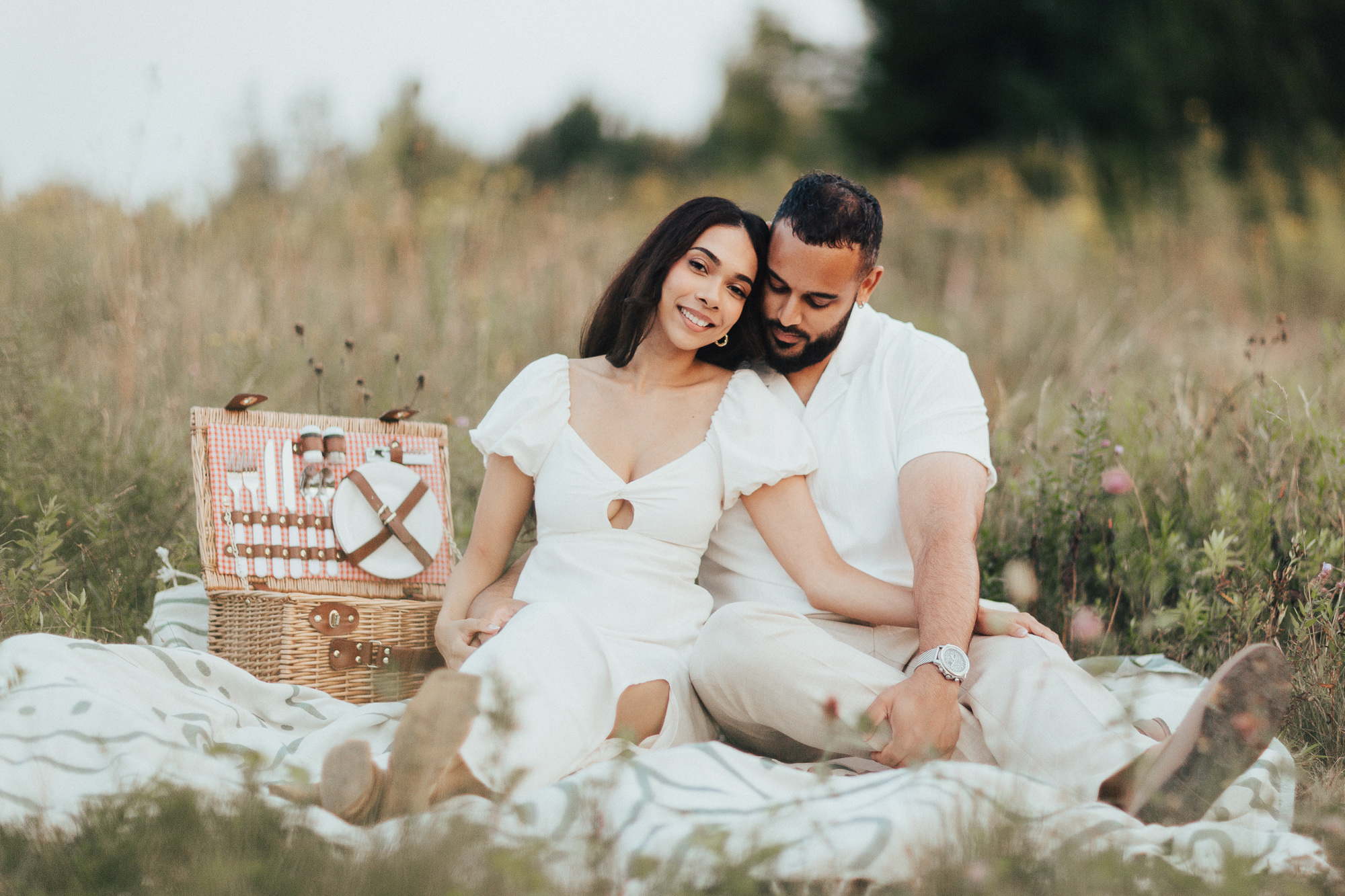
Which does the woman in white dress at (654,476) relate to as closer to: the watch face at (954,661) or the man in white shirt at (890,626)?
the man in white shirt at (890,626)

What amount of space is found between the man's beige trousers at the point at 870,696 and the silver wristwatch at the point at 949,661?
0.12 meters

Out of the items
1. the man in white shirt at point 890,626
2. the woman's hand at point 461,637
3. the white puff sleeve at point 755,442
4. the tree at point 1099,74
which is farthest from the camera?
the tree at point 1099,74

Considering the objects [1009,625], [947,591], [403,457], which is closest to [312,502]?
[403,457]

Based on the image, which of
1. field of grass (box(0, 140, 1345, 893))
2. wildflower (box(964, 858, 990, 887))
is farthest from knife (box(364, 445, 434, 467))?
wildflower (box(964, 858, 990, 887))

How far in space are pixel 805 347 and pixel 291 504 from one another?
158cm

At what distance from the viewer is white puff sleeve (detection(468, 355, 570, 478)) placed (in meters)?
2.88

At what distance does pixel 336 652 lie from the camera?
3064 millimetres

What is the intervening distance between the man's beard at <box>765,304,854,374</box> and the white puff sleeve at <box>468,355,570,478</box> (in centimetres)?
60

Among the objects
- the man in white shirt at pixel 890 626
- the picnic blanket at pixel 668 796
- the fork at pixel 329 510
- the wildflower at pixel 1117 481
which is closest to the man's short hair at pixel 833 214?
the man in white shirt at pixel 890 626

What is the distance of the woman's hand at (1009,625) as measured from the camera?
2559 mm

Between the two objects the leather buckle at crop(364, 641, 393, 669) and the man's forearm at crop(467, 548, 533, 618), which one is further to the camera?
the leather buckle at crop(364, 641, 393, 669)

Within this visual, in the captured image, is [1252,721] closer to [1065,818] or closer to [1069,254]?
[1065,818]

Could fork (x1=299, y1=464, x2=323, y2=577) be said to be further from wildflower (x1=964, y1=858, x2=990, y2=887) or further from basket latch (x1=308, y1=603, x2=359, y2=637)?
wildflower (x1=964, y1=858, x2=990, y2=887)

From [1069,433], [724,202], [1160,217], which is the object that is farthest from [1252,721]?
[1160,217]
